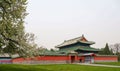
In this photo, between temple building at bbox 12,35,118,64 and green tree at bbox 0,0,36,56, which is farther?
temple building at bbox 12,35,118,64

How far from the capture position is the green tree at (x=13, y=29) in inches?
730

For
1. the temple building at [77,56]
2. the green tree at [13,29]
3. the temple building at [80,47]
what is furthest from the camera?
the temple building at [80,47]

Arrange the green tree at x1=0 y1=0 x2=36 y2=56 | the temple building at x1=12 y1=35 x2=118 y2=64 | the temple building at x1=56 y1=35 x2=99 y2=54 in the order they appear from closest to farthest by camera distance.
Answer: the green tree at x1=0 y1=0 x2=36 y2=56, the temple building at x1=12 y1=35 x2=118 y2=64, the temple building at x1=56 y1=35 x2=99 y2=54

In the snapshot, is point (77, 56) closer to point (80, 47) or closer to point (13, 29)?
point (80, 47)

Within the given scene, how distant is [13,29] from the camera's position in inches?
752

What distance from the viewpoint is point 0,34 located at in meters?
18.6

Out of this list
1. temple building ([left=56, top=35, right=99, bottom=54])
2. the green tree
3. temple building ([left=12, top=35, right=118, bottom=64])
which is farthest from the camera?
temple building ([left=56, top=35, right=99, bottom=54])

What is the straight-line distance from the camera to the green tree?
18.5m

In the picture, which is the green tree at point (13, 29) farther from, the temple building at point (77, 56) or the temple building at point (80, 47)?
the temple building at point (80, 47)

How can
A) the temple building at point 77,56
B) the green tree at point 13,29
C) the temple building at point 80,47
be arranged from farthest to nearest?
the temple building at point 80,47 < the temple building at point 77,56 < the green tree at point 13,29

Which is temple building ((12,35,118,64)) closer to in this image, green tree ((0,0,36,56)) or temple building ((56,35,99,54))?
temple building ((56,35,99,54))

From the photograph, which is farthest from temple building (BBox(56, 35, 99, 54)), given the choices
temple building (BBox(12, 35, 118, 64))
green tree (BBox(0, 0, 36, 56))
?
green tree (BBox(0, 0, 36, 56))

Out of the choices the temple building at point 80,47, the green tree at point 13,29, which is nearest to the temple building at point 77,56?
the temple building at point 80,47

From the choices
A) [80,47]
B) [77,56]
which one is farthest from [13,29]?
[80,47]
